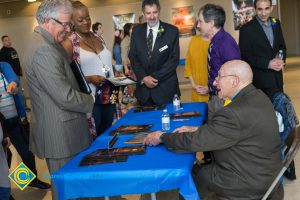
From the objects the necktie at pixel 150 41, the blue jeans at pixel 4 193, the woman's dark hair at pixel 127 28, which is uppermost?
the woman's dark hair at pixel 127 28

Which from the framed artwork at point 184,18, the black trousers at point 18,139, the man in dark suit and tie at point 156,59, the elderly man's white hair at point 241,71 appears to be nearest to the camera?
the elderly man's white hair at point 241,71

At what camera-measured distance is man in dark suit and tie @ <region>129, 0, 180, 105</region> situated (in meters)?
3.57

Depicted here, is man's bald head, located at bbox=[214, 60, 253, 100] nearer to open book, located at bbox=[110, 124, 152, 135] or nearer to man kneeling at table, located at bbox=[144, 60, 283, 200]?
man kneeling at table, located at bbox=[144, 60, 283, 200]

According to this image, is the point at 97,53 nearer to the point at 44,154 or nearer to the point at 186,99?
the point at 44,154

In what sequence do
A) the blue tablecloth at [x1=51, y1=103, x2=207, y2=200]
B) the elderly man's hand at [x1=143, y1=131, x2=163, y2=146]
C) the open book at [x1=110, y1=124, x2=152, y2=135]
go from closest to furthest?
the blue tablecloth at [x1=51, y1=103, x2=207, y2=200], the elderly man's hand at [x1=143, y1=131, x2=163, y2=146], the open book at [x1=110, y1=124, x2=152, y2=135]

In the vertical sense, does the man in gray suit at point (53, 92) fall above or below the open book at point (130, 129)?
above

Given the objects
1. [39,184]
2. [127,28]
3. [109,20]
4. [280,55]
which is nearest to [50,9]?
[39,184]

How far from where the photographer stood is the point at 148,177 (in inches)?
69.1

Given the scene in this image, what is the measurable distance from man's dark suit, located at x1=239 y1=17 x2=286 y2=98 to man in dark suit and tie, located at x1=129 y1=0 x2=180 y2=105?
2.31 ft

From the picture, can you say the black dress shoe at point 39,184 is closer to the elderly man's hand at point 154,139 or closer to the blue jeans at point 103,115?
the blue jeans at point 103,115

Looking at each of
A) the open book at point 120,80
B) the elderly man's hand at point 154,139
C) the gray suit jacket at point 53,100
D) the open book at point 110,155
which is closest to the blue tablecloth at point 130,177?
the open book at point 110,155

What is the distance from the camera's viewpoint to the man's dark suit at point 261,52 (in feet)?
11.2

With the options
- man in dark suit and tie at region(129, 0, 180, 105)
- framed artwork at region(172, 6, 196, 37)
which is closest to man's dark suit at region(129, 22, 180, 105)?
man in dark suit and tie at region(129, 0, 180, 105)

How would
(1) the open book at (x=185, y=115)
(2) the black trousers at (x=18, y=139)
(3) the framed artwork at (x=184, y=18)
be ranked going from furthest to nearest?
(3) the framed artwork at (x=184, y=18), (2) the black trousers at (x=18, y=139), (1) the open book at (x=185, y=115)
